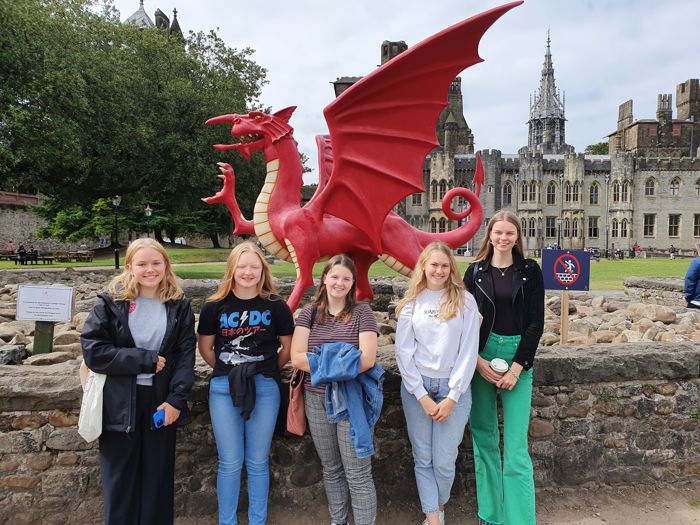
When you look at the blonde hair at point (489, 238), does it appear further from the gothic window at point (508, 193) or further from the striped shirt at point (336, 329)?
the gothic window at point (508, 193)

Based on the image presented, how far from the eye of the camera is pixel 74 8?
1496cm

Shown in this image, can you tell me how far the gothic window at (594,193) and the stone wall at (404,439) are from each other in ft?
140

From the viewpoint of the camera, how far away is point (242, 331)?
7.96ft

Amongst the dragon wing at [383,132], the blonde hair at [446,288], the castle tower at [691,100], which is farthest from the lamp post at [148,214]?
the castle tower at [691,100]

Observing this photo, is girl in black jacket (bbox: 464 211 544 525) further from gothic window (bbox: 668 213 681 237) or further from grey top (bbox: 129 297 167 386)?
gothic window (bbox: 668 213 681 237)

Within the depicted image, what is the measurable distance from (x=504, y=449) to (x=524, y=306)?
2.52 feet

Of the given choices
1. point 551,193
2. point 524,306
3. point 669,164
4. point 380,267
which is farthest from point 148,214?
point 669,164

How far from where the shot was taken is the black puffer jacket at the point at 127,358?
2098mm

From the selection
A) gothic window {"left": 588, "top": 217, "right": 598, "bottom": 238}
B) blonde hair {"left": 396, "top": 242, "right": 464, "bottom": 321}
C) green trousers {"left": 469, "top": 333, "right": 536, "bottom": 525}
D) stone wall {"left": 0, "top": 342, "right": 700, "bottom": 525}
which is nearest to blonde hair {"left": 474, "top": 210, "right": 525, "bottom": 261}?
blonde hair {"left": 396, "top": 242, "right": 464, "bottom": 321}

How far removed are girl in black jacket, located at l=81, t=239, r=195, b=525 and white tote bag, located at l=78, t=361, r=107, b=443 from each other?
0.12 ft

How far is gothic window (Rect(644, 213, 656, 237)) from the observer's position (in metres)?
40.8

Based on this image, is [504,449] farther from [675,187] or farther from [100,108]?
[675,187]

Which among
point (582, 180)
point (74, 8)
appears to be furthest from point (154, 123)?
point (582, 180)

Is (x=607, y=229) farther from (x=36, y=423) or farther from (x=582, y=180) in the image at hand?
(x=36, y=423)
